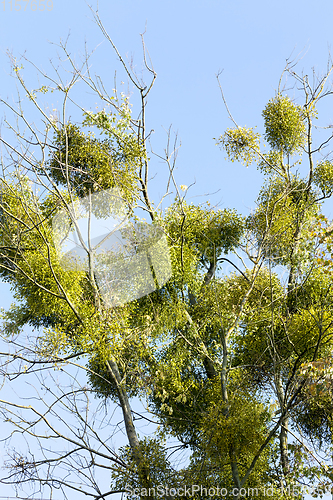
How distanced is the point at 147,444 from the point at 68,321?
267 centimetres

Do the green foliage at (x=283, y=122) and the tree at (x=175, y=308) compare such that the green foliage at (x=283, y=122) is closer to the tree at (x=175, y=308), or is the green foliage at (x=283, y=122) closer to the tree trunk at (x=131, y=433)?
the tree at (x=175, y=308)

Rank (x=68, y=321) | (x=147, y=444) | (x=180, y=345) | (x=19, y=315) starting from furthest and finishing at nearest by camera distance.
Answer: (x=19, y=315)
(x=180, y=345)
(x=68, y=321)
(x=147, y=444)

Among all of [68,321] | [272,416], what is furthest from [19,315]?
[272,416]

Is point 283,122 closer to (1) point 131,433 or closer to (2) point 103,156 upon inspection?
(2) point 103,156

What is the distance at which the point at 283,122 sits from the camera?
1178cm

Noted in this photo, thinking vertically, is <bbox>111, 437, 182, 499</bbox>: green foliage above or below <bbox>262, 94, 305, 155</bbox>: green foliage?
below

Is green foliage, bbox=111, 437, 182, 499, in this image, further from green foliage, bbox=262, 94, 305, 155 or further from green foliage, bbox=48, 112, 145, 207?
green foliage, bbox=262, 94, 305, 155

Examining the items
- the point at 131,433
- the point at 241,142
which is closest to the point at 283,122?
the point at 241,142

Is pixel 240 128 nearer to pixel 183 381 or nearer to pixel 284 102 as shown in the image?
pixel 284 102

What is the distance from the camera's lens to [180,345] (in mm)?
8789

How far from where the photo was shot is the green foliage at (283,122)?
38.5 feet

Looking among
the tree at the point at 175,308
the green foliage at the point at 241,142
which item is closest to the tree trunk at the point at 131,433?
the tree at the point at 175,308

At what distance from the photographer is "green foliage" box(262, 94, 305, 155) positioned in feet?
38.5

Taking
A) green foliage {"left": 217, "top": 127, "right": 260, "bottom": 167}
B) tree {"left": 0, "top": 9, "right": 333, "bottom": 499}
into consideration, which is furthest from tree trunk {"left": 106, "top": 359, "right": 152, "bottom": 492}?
green foliage {"left": 217, "top": 127, "right": 260, "bottom": 167}
